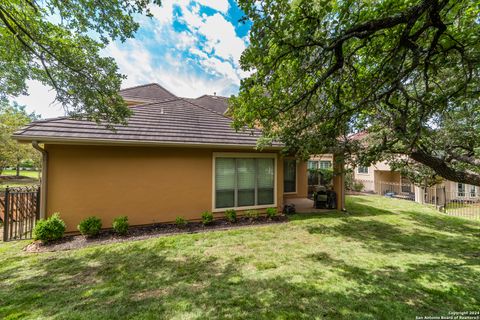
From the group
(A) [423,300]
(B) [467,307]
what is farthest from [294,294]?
(B) [467,307]

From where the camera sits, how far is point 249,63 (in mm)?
3783

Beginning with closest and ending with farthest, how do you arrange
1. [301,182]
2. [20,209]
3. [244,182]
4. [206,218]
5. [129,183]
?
[20,209], [129,183], [206,218], [244,182], [301,182]

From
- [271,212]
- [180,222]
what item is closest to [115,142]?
[180,222]

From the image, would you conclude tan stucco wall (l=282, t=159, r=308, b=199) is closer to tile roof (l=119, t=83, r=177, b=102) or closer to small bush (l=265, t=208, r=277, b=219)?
small bush (l=265, t=208, r=277, b=219)

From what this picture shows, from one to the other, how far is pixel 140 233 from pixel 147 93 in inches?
452

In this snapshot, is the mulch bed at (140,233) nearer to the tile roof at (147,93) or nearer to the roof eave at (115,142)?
the roof eave at (115,142)

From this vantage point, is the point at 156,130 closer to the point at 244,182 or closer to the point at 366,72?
the point at 244,182

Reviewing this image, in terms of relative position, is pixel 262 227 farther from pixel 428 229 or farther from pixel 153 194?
pixel 428 229

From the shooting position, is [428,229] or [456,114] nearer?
[456,114]

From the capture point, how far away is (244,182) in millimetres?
8227

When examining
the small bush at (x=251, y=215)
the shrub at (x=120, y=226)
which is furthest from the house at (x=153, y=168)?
the shrub at (x=120, y=226)

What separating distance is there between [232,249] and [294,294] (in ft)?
7.28

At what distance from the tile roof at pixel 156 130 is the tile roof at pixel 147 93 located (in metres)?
5.41

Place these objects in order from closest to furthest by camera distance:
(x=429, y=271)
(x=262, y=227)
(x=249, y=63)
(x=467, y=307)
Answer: (x=467, y=307) → (x=249, y=63) → (x=429, y=271) → (x=262, y=227)
